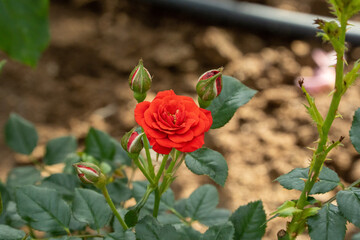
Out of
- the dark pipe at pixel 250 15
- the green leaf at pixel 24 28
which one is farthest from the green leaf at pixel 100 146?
the dark pipe at pixel 250 15

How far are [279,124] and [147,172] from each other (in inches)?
44.2

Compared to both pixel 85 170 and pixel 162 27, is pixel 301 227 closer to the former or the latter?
pixel 85 170

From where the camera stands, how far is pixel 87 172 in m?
0.64

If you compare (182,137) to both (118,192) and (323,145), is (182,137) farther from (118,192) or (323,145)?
(118,192)

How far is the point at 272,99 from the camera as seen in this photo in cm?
178

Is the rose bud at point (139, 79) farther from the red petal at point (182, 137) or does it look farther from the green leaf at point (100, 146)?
the green leaf at point (100, 146)

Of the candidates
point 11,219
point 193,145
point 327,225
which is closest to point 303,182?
point 327,225

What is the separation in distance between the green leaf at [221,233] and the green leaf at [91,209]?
16cm

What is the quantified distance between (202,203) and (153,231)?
21 centimetres

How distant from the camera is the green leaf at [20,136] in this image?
3.37 feet

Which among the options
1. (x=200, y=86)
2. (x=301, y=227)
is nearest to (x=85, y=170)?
(x=200, y=86)

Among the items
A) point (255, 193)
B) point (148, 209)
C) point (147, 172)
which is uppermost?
point (147, 172)

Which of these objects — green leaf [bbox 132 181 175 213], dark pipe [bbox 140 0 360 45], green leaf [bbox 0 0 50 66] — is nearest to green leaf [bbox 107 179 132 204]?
green leaf [bbox 132 181 175 213]

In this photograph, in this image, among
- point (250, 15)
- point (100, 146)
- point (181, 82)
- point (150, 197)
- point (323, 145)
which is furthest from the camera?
point (250, 15)
